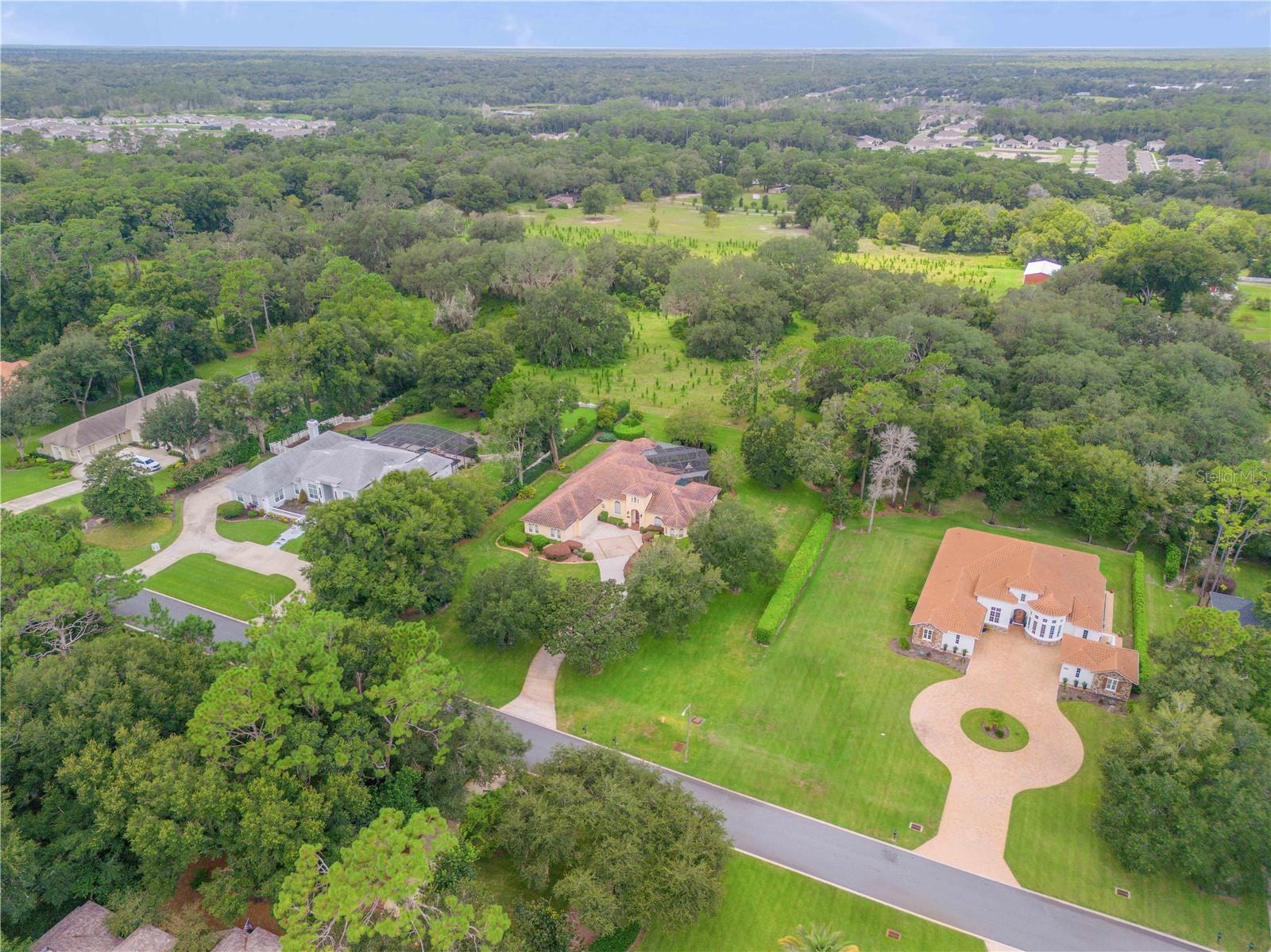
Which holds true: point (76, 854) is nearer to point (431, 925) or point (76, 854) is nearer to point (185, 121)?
point (431, 925)

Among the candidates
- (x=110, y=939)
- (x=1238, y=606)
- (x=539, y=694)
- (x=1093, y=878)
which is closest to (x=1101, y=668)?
Answer: (x=1238, y=606)

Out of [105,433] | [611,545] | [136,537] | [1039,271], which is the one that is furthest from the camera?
[1039,271]

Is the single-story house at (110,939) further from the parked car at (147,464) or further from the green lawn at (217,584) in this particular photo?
the parked car at (147,464)

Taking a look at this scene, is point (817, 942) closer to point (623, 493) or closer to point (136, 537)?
point (623, 493)

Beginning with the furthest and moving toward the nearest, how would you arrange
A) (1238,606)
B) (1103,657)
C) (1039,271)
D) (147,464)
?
1. (1039,271)
2. (147,464)
3. (1238,606)
4. (1103,657)

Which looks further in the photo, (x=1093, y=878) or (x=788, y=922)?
(x=1093, y=878)

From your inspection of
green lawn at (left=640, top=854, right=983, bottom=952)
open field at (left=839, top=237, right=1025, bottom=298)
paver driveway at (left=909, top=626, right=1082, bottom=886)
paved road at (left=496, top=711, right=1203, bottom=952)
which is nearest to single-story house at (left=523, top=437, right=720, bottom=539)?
paver driveway at (left=909, top=626, right=1082, bottom=886)

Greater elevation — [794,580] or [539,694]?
[794,580]

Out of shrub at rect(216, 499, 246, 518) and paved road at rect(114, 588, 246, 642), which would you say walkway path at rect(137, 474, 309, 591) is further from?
paved road at rect(114, 588, 246, 642)
